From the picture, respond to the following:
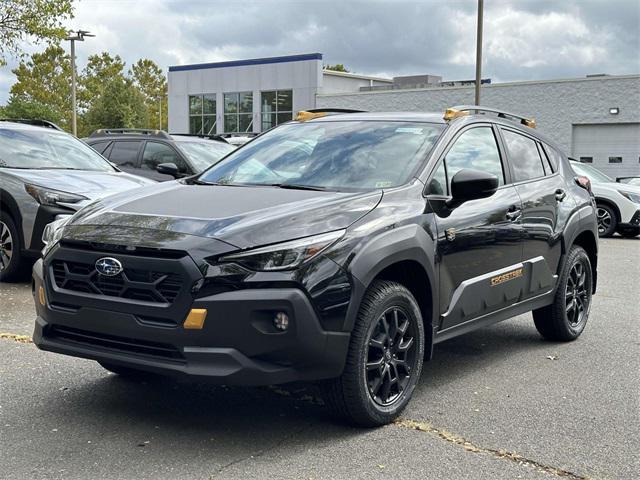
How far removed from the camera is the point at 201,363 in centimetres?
377

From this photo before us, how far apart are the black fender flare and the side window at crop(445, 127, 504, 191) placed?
0.66m

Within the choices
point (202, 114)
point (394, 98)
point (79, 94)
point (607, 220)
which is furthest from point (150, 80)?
point (607, 220)

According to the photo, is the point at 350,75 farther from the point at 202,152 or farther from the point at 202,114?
the point at 202,152

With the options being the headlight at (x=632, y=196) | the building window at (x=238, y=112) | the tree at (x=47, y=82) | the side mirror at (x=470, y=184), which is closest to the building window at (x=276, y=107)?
the building window at (x=238, y=112)

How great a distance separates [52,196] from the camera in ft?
26.4

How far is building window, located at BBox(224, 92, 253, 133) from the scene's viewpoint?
161 ft

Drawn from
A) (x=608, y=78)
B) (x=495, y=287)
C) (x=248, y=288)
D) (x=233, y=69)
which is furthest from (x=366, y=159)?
(x=233, y=69)

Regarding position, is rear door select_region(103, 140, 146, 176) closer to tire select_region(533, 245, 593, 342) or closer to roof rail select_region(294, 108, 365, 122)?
roof rail select_region(294, 108, 365, 122)

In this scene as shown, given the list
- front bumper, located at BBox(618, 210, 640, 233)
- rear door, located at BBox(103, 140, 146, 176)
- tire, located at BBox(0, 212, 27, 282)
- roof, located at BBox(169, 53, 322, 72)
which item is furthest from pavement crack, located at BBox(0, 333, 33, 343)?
roof, located at BBox(169, 53, 322, 72)

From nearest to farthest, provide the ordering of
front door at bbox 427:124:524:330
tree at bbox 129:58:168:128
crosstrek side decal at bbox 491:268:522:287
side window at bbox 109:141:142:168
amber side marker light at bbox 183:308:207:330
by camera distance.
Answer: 1. amber side marker light at bbox 183:308:207:330
2. front door at bbox 427:124:524:330
3. crosstrek side decal at bbox 491:268:522:287
4. side window at bbox 109:141:142:168
5. tree at bbox 129:58:168:128

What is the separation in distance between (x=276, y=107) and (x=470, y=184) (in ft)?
144

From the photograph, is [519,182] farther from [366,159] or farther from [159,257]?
[159,257]

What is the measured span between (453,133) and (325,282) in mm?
1819

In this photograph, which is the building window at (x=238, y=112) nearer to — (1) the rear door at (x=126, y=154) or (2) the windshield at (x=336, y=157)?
(1) the rear door at (x=126, y=154)
